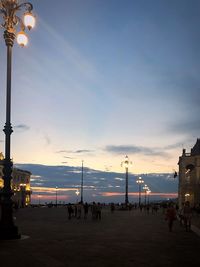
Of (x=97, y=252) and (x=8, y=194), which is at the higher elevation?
(x=8, y=194)

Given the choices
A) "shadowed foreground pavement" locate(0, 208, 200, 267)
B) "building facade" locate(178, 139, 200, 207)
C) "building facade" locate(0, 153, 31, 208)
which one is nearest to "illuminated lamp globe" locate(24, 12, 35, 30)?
"shadowed foreground pavement" locate(0, 208, 200, 267)

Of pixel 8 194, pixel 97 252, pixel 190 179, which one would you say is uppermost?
pixel 8 194

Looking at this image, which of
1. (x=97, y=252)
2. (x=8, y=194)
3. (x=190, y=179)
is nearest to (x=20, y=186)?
(x=190, y=179)

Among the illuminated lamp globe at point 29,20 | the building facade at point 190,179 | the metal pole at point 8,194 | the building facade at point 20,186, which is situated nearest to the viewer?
the illuminated lamp globe at point 29,20

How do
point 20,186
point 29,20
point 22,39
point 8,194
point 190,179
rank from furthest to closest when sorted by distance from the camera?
point 20,186, point 190,179, point 8,194, point 22,39, point 29,20

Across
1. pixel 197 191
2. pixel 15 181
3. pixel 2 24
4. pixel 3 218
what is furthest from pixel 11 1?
pixel 15 181

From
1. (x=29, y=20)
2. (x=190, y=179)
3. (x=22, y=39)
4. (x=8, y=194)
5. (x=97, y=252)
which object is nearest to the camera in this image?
(x=97, y=252)

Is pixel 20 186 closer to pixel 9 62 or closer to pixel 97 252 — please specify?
pixel 9 62

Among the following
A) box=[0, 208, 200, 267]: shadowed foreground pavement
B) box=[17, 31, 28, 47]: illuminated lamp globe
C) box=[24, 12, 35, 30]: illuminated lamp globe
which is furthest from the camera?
box=[17, 31, 28, 47]: illuminated lamp globe

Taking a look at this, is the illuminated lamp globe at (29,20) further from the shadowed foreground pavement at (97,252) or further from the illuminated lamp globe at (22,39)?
the shadowed foreground pavement at (97,252)

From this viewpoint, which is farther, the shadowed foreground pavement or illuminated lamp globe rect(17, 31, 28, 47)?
illuminated lamp globe rect(17, 31, 28, 47)

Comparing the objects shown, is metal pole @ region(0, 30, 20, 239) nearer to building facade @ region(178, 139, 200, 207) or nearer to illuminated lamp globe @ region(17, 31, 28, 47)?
illuminated lamp globe @ region(17, 31, 28, 47)

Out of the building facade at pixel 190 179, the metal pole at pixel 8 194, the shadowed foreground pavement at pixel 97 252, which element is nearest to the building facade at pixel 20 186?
the building facade at pixel 190 179

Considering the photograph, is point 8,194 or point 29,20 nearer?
point 29,20
